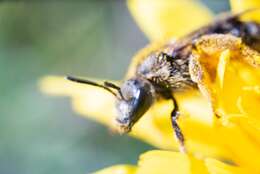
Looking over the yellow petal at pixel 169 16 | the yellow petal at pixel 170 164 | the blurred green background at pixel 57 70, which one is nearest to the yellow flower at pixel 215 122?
the yellow petal at pixel 170 164

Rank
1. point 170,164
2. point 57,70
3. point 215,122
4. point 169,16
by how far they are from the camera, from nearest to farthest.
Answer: point 170,164, point 215,122, point 169,16, point 57,70

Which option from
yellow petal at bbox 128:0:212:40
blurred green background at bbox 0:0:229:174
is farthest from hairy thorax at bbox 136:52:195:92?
blurred green background at bbox 0:0:229:174

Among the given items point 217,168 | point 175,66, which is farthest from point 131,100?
point 217,168

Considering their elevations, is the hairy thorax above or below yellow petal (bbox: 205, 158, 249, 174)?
above

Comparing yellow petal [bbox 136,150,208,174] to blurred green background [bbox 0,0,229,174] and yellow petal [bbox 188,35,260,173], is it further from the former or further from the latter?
blurred green background [bbox 0,0,229,174]

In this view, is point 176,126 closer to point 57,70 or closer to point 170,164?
point 170,164

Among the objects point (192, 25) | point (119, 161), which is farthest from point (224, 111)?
point (119, 161)
